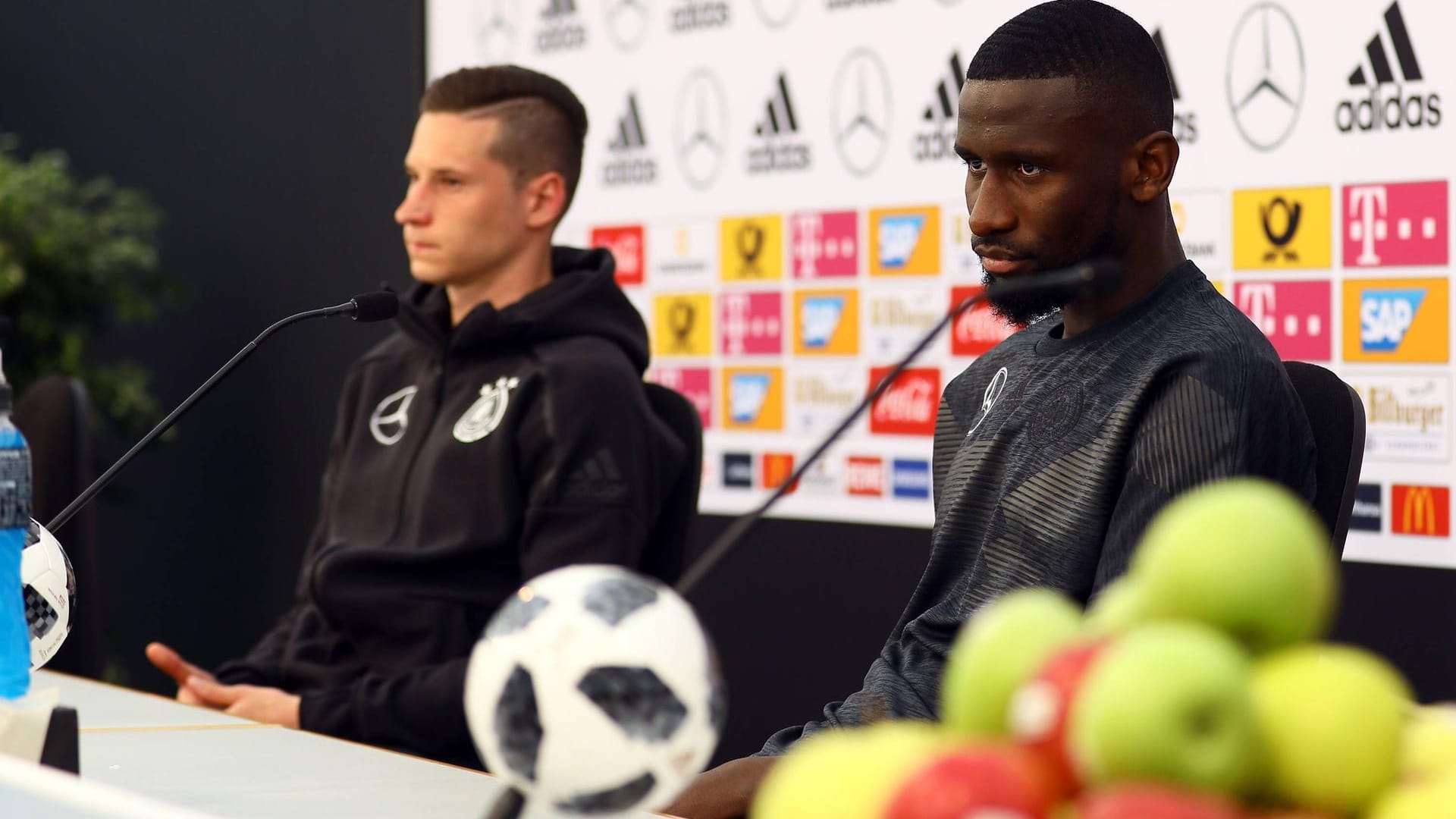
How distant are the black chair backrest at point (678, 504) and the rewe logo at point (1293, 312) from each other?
2.97 ft

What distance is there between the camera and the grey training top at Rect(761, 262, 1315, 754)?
136 centimetres

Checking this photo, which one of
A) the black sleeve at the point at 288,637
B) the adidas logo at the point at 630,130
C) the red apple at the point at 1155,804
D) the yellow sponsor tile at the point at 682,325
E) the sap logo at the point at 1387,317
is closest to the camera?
the red apple at the point at 1155,804

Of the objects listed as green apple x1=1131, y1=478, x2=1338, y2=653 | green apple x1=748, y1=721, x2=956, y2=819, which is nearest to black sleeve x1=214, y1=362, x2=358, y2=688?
green apple x1=748, y1=721, x2=956, y2=819

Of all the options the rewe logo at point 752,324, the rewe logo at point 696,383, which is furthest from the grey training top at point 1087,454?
the rewe logo at point 696,383

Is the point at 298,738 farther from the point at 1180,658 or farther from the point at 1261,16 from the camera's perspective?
the point at 1261,16

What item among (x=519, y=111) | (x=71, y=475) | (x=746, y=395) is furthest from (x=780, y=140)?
(x=71, y=475)

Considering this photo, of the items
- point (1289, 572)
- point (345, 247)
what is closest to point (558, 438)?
point (1289, 572)

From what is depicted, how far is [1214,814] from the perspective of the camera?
0.54 meters

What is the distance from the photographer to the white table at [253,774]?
122cm

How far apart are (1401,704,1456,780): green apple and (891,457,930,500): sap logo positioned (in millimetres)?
2337

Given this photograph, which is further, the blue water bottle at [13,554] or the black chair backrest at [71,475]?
the black chair backrest at [71,475]

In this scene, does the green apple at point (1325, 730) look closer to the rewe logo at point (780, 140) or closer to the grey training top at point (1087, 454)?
the grey training top at point (1087, 454)

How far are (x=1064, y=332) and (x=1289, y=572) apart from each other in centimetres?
101

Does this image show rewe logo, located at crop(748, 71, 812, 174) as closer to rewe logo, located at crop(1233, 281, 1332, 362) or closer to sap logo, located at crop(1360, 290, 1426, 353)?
rewe logo, located at crop(1233, 281, 1332, 362)
